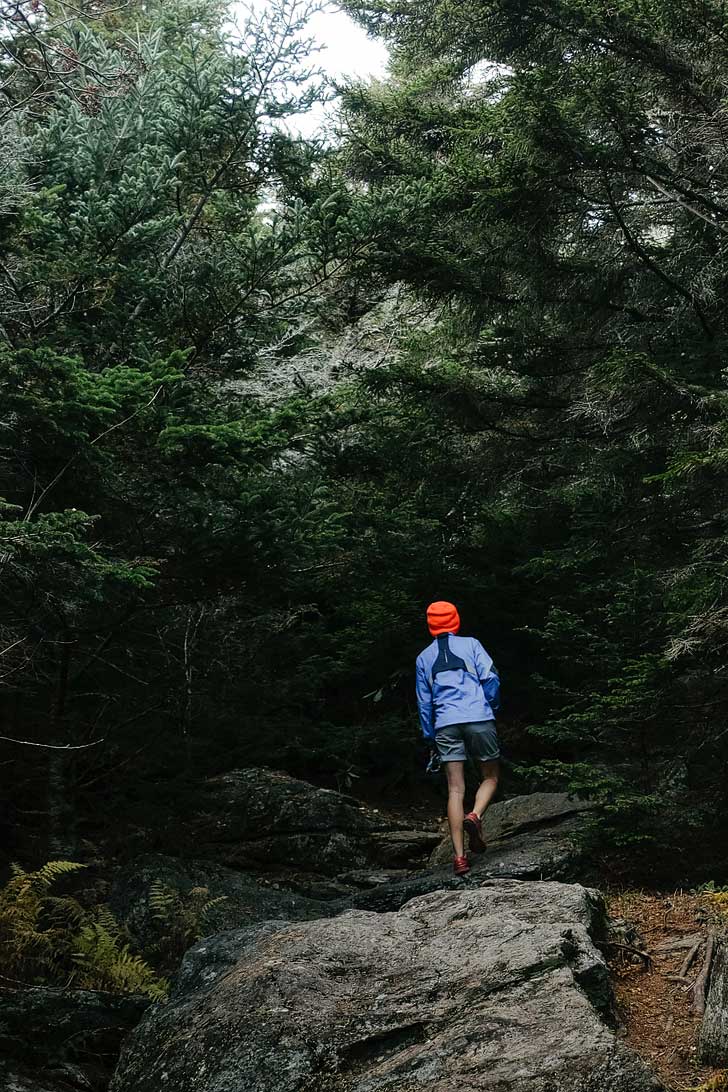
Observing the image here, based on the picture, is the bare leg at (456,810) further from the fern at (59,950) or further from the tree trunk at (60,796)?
the tree trunk at (60,796)

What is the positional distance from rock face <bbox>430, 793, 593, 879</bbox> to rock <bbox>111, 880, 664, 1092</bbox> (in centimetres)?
168

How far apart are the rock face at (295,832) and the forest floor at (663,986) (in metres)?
3.33

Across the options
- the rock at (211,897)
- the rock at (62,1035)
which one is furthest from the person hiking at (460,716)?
the rock at (62,1035)

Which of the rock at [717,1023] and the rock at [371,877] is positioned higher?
the rock at [371,877]

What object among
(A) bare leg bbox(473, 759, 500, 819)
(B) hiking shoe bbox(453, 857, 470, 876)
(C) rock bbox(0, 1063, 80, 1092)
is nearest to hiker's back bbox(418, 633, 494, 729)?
(A) bare leg bbox(473, 759, 500, 819)

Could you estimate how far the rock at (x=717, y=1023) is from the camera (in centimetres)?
394

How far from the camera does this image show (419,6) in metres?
13.2

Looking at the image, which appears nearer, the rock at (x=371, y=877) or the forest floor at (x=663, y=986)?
the forest floor at (x=663, y=986)

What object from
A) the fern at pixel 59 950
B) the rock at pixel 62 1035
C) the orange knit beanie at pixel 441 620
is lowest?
the rock at pixel 62 1035

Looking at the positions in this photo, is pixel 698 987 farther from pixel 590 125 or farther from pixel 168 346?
pixel 590 125

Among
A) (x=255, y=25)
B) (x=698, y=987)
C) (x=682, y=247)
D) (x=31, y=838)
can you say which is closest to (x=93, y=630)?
(x=31, y=838)

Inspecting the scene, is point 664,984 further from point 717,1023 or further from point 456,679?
point 456,679

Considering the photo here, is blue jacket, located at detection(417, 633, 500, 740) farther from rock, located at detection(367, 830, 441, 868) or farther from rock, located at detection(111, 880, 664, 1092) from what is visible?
rock, located at detection(367, 830, 441, 868)

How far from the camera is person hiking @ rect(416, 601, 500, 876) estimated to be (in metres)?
7.01
